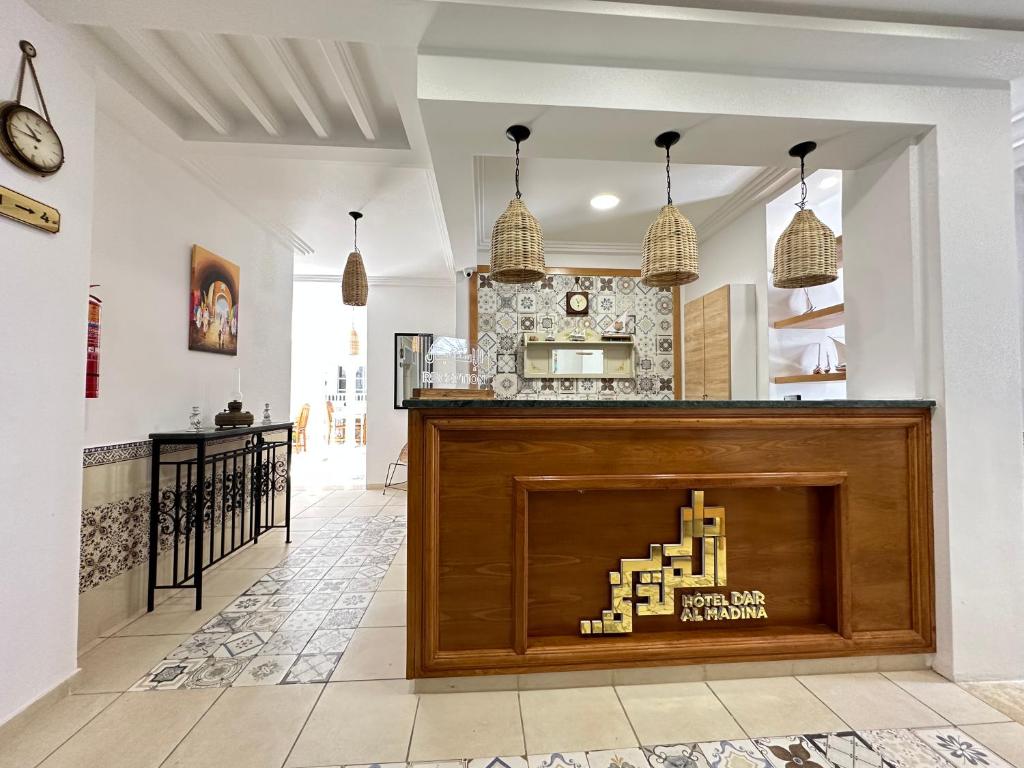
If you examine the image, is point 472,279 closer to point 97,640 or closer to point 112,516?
point 112,516

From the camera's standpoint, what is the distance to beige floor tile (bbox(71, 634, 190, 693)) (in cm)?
179

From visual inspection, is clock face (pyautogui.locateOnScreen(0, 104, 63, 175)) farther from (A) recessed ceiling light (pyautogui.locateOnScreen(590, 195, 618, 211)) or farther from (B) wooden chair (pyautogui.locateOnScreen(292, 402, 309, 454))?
(B) wooden chair (pyautogui.locateOnScreen(292, 402, 309, 454))

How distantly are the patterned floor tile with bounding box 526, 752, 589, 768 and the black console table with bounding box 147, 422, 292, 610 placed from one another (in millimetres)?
1968

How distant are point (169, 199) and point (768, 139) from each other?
3266 millimetres

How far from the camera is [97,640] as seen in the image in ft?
7.04

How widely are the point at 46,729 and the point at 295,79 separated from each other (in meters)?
2.69

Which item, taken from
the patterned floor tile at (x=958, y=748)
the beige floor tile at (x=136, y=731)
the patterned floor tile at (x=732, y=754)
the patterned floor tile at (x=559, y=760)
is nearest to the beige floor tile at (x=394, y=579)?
the beige floor tile at (x=136, y=731)

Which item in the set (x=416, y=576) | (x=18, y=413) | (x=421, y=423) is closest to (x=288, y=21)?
(x=421, y=423)

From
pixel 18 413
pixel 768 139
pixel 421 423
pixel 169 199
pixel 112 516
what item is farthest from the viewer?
pixel 169 199

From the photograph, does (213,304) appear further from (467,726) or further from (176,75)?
(467,726)

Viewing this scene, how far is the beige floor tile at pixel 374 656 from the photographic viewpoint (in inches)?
73.2

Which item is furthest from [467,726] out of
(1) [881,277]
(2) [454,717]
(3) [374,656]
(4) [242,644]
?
(1) [881,277]

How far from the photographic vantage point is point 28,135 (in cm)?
152

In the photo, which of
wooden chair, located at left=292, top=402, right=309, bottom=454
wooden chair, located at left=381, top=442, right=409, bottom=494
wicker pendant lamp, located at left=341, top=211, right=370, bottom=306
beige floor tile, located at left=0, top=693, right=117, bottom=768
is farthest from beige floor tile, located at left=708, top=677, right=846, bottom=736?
wooden chair, located at left=292, top=402, right=309, bottom=454
